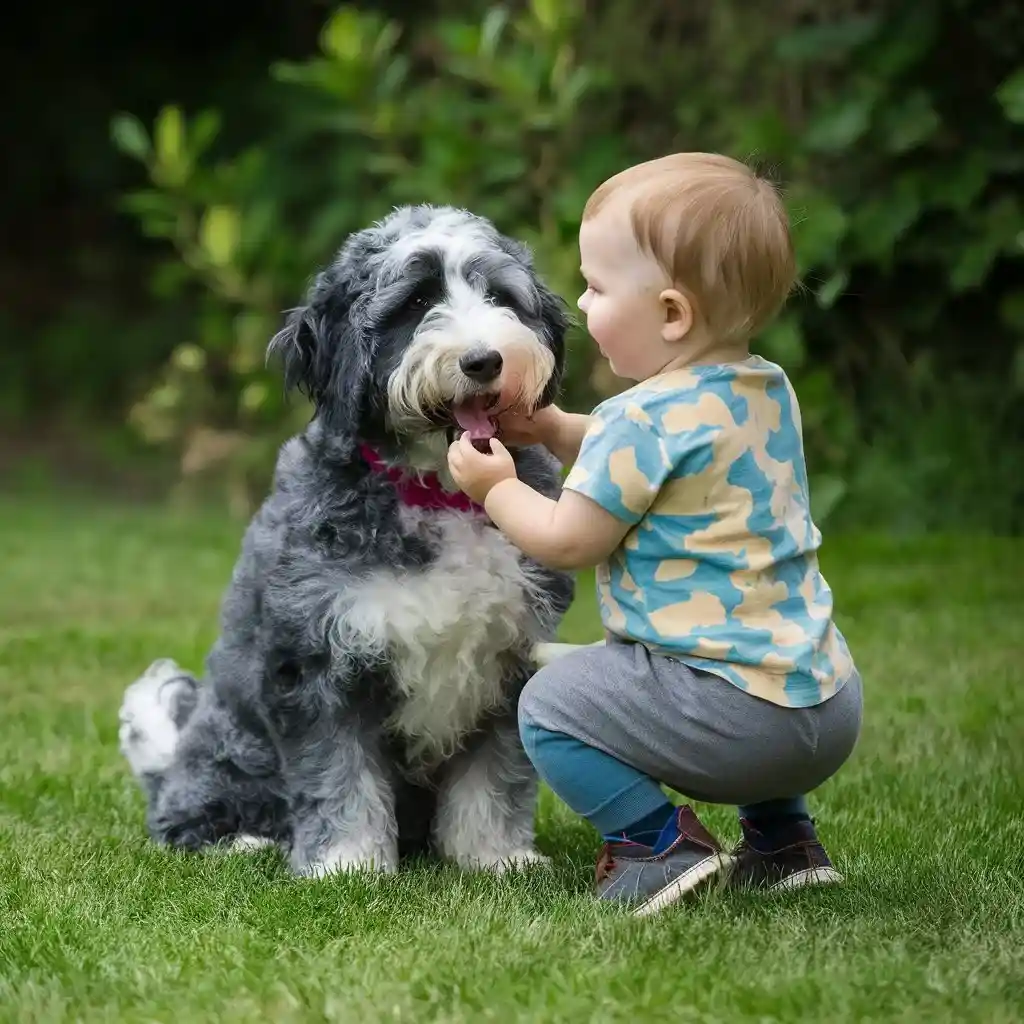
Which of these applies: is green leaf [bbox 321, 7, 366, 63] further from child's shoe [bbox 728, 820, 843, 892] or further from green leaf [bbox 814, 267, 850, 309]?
child's shoe [bbox 728, 820, 843, 892]

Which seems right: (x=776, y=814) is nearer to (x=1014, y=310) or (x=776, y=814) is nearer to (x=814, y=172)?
(x=1014, y=310)

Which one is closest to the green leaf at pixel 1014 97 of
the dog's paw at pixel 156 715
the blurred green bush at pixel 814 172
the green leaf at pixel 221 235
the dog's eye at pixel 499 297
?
the blurred green bush at pixel 814 172

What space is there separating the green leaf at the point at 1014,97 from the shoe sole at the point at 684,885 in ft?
15.9

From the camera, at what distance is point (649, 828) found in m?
3.37

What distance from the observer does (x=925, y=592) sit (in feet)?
23.0

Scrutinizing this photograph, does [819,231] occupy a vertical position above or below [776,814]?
above

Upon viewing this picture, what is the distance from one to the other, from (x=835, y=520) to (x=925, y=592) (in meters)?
1.30

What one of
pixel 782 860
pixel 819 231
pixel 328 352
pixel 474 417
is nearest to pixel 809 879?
pixel 782 860

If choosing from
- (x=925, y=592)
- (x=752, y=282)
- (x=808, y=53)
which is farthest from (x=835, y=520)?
(x=752, y=282)

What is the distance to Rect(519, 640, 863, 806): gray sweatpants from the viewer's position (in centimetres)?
323

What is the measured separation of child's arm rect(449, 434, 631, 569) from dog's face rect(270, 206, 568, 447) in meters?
0.14

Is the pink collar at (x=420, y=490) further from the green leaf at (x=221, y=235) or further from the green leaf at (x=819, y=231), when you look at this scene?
the green leaf at (x=221, y=235)

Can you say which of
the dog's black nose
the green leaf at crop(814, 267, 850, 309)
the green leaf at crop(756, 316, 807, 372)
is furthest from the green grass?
the green leaf at crop(756, 316, 807, 372)

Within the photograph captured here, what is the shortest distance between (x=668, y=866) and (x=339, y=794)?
2.47 ft
